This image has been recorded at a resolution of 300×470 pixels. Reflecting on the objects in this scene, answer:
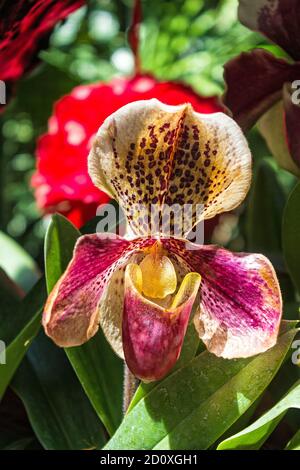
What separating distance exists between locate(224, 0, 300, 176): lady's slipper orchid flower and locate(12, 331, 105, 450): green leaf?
21 centimetres

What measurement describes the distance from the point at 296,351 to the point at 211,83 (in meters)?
0.41

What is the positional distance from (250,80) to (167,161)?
140 mm

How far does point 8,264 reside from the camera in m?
0.66

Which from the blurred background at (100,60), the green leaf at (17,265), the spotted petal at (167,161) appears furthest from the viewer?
the blurred background at (100,60)

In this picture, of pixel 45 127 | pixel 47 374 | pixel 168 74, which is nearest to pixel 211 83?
pixel 168 74

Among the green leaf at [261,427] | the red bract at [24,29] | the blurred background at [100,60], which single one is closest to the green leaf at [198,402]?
the green leaf at [261,427]

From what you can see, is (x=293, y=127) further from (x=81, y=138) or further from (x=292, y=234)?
(x=81, y=138)

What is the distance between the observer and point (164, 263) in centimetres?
44

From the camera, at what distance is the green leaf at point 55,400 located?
53 centimetres

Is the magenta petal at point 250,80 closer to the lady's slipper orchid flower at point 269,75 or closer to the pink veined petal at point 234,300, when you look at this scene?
the lady's slipper orchid flower at point 269,75

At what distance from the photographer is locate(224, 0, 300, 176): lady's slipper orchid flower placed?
0.52 meters

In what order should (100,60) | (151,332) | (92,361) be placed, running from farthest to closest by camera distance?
(100,60) → (92,361) → (151,332)

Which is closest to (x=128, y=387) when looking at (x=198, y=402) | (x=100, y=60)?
(x=198, y=402)

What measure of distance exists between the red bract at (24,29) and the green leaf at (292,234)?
0.63 feet
